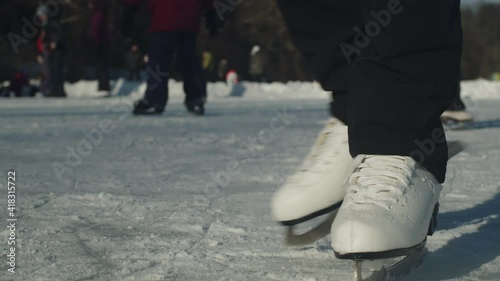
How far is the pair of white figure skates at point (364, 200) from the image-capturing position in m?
1.23

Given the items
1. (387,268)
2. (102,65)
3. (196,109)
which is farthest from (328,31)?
(102,65)

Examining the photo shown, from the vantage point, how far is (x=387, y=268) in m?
1.27

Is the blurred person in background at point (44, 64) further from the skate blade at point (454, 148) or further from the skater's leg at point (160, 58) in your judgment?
the skate blade at point (454, 148)

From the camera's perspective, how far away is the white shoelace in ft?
4.25

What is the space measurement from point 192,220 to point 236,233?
0.18m

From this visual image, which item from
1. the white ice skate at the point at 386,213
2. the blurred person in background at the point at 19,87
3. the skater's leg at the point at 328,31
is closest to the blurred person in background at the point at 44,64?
the blurred person in background at the point at 19,87

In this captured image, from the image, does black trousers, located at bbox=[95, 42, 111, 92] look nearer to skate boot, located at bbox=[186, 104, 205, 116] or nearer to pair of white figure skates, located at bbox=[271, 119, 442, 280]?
skate boot, located at bbox=[186, 104, 205, 116]

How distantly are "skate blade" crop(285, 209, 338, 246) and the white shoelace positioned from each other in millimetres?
114

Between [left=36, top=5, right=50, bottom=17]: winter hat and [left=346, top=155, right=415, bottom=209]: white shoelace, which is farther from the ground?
[left=346, top=155, right=415, bottom=209]: white shoelace

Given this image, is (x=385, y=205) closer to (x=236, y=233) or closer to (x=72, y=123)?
(x=236, y=233)

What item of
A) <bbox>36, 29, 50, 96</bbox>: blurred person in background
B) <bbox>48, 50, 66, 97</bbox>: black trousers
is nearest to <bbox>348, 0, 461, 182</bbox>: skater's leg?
<bbox>36, 29, 50, 96</bbox>: blurred person in background

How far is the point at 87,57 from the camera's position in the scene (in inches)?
987

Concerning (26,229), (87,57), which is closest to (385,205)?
(26,229)

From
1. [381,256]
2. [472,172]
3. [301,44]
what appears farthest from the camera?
[472,172]
